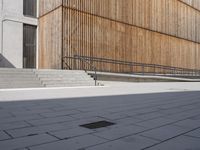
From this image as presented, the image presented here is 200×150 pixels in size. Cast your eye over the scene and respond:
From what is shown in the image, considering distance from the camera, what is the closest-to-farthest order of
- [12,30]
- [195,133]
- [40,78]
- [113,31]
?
1. [195,133]
2. [40,78]
3. [113,31]
4. [12,30]

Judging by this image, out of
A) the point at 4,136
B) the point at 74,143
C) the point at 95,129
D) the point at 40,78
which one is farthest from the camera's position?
the point at 40,78

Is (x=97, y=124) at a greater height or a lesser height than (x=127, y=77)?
lesser

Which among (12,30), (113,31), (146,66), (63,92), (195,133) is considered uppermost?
(12,30)

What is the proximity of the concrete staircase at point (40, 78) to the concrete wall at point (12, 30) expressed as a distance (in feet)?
21.7

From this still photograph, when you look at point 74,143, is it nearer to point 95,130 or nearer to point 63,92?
point 95,130

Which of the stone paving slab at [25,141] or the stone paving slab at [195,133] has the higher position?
the stone paving slab at [25,141]

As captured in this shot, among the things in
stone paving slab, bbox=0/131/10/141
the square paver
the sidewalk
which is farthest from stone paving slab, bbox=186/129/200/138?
the sidewalk

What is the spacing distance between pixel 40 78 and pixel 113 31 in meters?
8.12

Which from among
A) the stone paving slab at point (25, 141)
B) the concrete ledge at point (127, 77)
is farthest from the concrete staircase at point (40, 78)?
the stone paving slab at point (25, 141)

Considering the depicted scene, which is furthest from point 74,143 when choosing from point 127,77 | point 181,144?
point 127,77

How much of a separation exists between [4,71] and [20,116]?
7110mm

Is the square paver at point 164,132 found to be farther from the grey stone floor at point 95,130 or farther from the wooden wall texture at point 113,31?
the wooden wall texture at point 113,31

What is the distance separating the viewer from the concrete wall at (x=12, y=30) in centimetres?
1766

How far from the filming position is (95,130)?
373 centimetres
